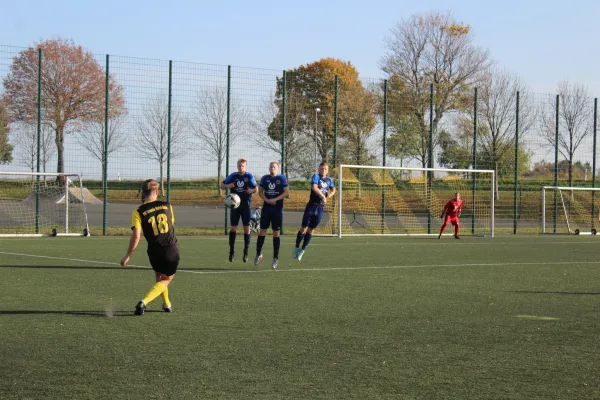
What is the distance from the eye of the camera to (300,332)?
25.4ft

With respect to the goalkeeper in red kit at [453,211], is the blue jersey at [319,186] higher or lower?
higher

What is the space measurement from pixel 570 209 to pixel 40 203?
68.2 feet

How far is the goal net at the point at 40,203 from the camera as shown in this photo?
23484 millimetres

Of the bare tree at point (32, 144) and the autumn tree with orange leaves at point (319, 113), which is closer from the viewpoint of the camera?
the bare tree at point (32, 144)

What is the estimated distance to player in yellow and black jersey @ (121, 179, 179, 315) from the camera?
889 centimetres

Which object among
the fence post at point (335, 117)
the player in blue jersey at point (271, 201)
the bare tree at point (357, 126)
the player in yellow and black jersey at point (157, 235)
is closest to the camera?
the player in yellow and black jersey at point (157, 235)

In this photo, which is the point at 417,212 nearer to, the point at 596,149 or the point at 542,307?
the point at 596,149

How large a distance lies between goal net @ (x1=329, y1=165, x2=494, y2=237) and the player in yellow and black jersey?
57.8 feet

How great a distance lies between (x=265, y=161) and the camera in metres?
26.5

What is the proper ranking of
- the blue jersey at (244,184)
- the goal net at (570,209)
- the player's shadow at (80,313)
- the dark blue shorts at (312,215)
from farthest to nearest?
1. the goal net at (570,209)
2. the dark blue shorts at (312,215)
3. the blue jersey at (244,184)
4. the player's shadow at (80,313)

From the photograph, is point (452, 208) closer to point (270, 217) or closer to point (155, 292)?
point (270, 217)

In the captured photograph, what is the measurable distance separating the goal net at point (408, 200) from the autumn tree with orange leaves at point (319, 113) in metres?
1.67

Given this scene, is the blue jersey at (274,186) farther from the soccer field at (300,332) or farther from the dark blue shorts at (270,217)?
the soccer field at (300,332)

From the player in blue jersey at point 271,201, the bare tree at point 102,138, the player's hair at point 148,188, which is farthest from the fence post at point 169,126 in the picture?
the player's hair at point 148,188
